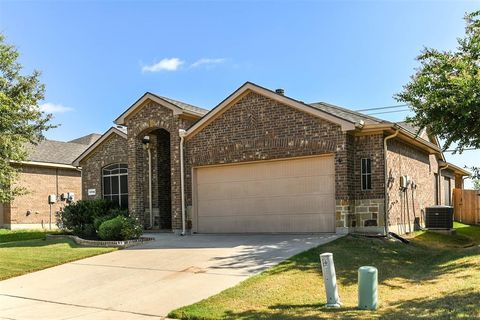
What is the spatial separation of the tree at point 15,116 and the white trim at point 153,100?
3.71 m

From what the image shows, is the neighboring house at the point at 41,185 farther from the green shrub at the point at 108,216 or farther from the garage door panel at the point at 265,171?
the garage door panel at the point at 265,171

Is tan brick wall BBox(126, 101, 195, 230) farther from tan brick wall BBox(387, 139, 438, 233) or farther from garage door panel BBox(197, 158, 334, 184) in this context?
tan brick wall BBox(387, 139, 438, 233)

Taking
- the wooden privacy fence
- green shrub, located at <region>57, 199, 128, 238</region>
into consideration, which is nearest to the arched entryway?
green shrub, located at <region>57, 199, 128, 238</region>

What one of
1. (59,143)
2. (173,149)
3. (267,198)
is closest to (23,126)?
(173,149)

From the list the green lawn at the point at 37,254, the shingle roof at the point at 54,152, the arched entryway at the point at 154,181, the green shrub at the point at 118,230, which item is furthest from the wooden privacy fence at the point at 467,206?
the shingle roof at the point at 54,152

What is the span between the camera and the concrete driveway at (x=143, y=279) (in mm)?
8953

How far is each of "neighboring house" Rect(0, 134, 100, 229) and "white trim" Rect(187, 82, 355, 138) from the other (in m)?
12.7

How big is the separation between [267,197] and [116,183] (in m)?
9.12

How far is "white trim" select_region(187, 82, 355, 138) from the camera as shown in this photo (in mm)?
15320

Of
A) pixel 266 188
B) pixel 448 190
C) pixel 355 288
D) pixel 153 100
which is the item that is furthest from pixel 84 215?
pixel 448 190

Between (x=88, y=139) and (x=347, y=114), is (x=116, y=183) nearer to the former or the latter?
(x=347, y=114)

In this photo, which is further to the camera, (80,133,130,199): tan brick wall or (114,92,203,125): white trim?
(80,133,130,199): tan brick wall

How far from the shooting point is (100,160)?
2342cm

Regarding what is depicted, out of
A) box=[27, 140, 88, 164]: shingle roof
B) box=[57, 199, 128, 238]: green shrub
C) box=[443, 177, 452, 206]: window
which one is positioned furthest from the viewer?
box=[27, 140, 88, 164]: shingle roof
